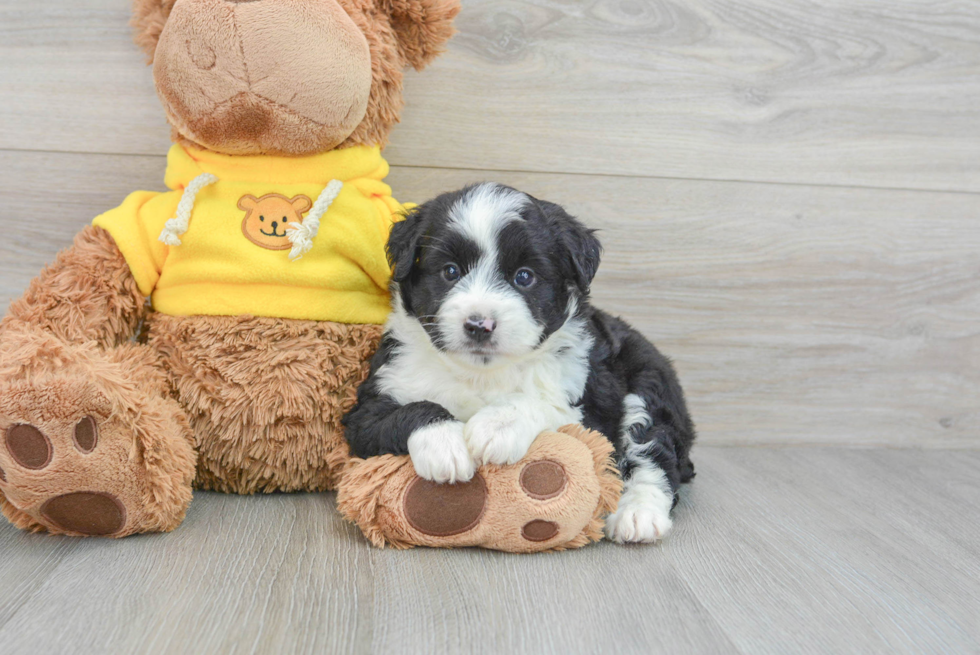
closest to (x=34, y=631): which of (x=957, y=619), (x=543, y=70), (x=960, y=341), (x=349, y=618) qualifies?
(x=349, y=618)

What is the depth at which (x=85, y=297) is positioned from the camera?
179cm

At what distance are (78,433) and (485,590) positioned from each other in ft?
2.86

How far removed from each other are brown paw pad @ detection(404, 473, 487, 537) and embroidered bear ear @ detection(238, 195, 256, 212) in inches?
31.7

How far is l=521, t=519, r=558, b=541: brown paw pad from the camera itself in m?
1.58

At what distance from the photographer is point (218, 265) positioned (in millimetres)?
1811

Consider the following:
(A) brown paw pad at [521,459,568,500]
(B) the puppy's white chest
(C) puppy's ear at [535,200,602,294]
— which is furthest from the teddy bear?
(C) puppy's ear at [535,200,602,294]

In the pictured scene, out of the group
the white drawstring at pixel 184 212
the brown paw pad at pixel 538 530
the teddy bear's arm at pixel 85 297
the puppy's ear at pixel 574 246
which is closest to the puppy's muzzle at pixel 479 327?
the puppy's ear at pixel 574 246

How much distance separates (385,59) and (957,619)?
176 cm

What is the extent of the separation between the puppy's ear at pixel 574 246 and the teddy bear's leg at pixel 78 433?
96cm

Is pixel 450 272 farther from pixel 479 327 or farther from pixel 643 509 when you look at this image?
pixel 643 509

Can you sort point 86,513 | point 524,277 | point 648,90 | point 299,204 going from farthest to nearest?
point 648,90 → point 299,204 → point 524,277 → point 86,513

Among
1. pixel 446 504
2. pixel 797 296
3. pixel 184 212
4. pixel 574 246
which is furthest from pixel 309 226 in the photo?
pixel 797 296

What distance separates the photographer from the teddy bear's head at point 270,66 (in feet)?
5.53

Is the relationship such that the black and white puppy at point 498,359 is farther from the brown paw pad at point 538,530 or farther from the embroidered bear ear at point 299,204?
the embroidered bear ear at point 299,204
